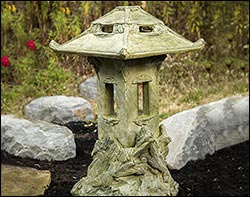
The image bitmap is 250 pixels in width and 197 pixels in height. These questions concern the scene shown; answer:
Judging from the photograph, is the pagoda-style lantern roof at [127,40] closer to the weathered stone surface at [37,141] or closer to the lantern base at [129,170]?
the lantern base at [129,170]

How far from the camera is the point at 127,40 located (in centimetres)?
372

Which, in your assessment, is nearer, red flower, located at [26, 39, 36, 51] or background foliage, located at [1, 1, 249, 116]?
background foliage, located at [1, 1, 249, 116]

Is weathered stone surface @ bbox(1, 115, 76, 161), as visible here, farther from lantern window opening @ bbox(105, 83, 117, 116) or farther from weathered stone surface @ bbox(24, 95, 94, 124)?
lantern window opening @ bbox(105, 83, 117, 116)

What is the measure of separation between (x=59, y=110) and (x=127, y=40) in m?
3.84

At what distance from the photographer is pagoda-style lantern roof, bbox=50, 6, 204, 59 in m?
3.68

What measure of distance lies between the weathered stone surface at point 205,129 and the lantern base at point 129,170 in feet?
5.09

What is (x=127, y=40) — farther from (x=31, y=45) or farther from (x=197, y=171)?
(x=31, y=45)

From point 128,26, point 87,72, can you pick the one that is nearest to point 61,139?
point 128,26

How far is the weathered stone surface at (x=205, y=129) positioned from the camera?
18.9 feet

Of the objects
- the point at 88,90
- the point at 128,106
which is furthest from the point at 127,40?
the point at 88,90

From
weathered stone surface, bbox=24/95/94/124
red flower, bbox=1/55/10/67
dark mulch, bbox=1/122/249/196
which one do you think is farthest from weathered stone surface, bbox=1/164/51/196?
red flower, bbox=1/55/10/67

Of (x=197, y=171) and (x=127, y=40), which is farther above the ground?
(x=127, y=40)

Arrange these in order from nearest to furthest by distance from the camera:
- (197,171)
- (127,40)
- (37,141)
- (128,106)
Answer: (127,40), (128,106), (197,171), (37,141)

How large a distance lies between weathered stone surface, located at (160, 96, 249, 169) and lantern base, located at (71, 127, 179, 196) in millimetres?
1550
